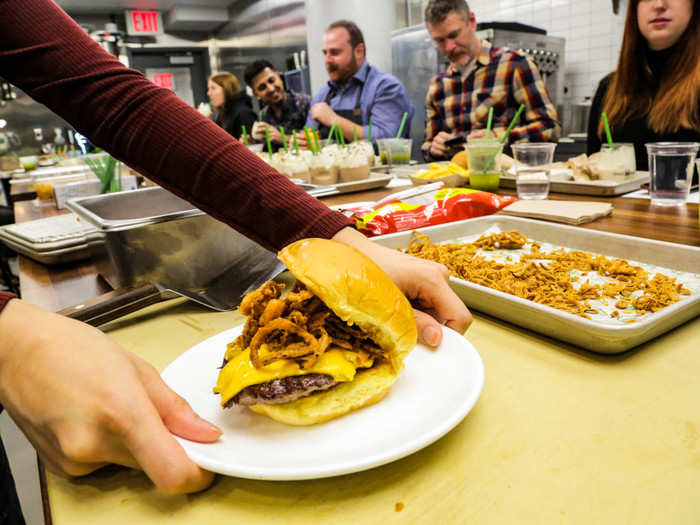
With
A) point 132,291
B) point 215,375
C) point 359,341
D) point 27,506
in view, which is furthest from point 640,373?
point 27,506

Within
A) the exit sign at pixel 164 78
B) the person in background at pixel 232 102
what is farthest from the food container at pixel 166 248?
the exit sign at pixel 164 78

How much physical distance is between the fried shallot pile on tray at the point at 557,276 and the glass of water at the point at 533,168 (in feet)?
2.20

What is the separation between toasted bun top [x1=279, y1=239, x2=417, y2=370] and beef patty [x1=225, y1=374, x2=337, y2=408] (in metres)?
0.10

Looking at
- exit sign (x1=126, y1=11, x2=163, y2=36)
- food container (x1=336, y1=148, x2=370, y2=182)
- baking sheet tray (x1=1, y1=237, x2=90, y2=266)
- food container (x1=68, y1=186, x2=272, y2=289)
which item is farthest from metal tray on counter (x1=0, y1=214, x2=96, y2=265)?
exit sign (x1=126, y1=11, x2=163, y2=36)

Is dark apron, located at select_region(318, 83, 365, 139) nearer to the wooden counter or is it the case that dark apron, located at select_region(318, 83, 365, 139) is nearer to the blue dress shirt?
the blue dress shirt

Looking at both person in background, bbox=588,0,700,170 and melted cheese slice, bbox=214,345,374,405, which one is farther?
person in background, bbox=588,0,700,170

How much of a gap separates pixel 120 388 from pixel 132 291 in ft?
1.84

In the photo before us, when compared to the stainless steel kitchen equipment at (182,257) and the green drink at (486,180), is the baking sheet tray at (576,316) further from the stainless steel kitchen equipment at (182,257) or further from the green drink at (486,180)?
the green drink at (486,180)

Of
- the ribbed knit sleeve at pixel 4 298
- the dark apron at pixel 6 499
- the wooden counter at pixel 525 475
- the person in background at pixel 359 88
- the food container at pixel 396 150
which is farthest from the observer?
the person in background at pixel 359 88

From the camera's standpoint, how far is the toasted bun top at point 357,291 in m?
0.66

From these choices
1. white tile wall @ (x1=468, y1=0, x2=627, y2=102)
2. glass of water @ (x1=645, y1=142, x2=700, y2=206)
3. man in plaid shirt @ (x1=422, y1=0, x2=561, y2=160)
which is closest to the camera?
glass of water @ (x1=645, y1=142, x2=700, y2=206)

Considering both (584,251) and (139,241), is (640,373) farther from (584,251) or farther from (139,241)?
(139,241)

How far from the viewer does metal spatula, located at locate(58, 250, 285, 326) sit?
99 centimetres

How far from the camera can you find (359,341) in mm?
726
